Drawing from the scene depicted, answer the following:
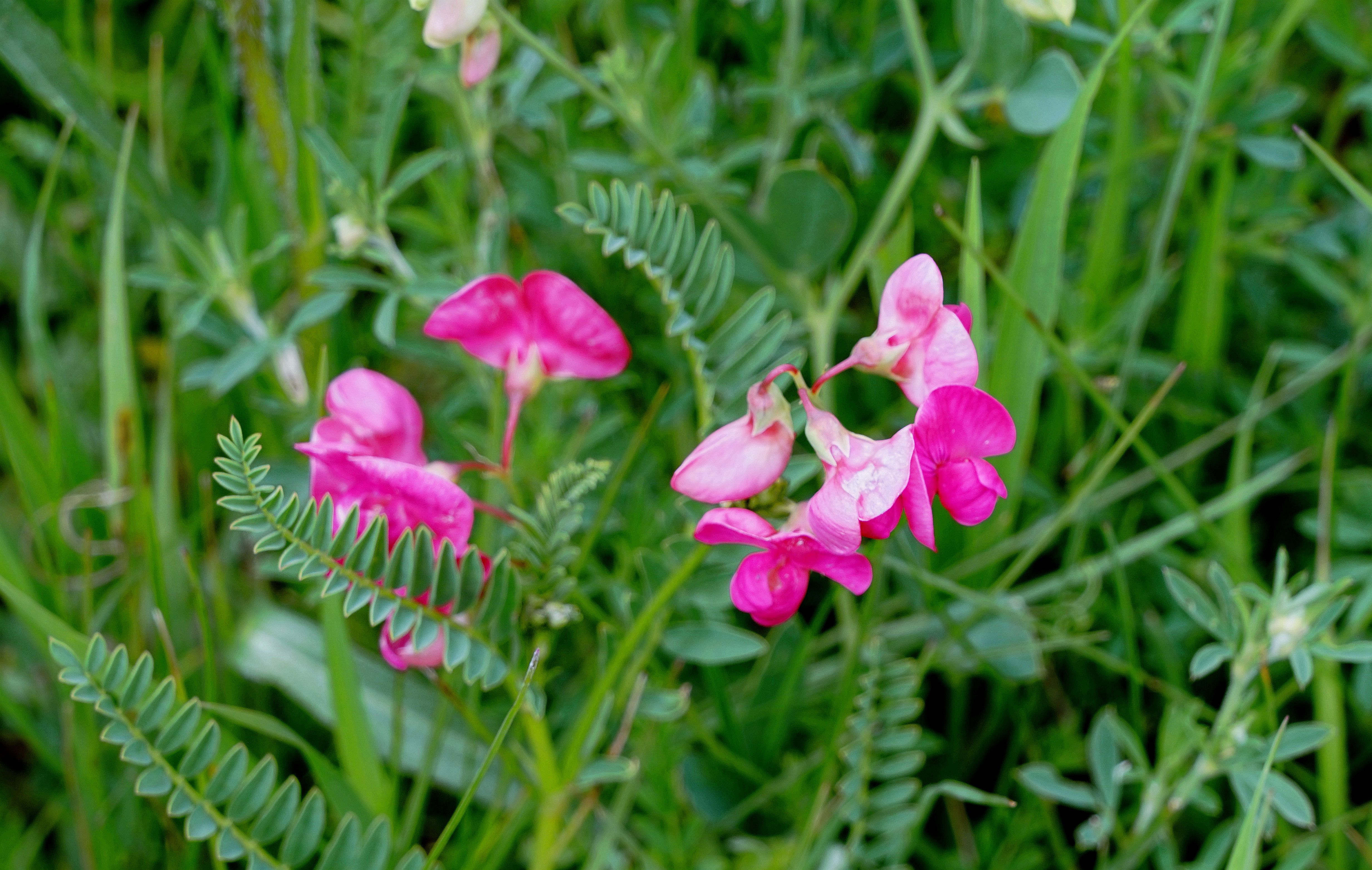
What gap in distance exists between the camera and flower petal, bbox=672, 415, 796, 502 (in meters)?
0.92

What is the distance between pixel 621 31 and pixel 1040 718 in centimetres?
122

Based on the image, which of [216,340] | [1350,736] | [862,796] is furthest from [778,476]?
[1350,736]

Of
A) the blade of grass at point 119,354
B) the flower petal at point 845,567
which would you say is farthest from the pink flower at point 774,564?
the blade of grass at point 119,354

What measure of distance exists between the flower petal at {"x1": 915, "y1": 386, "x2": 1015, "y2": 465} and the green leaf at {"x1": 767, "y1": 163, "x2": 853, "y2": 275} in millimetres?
586

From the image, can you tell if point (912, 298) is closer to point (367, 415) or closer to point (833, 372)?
point (833, 372)

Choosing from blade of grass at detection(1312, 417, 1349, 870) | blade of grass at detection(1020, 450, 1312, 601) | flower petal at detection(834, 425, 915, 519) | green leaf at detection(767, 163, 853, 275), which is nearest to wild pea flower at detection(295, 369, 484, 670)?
flower petal at detection(834, 425, 915, 519)

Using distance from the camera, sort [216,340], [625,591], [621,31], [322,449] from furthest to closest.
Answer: [621,31] < [216,340] < [625,591] < [322,449]

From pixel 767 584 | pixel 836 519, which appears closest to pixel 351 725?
pixel 767 584

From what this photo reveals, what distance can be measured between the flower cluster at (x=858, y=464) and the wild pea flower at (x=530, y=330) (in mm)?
258

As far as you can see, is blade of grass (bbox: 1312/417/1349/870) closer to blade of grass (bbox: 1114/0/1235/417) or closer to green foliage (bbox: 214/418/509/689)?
blade of grass (bbox: 1114/0/1235/417)

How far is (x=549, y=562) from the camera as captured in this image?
3.79 feet

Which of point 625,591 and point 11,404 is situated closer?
point 625,591

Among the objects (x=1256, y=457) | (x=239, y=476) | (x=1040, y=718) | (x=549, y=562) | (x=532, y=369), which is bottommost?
(x=239, y=476)

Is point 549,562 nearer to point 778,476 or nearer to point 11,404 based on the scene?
point 778,476
